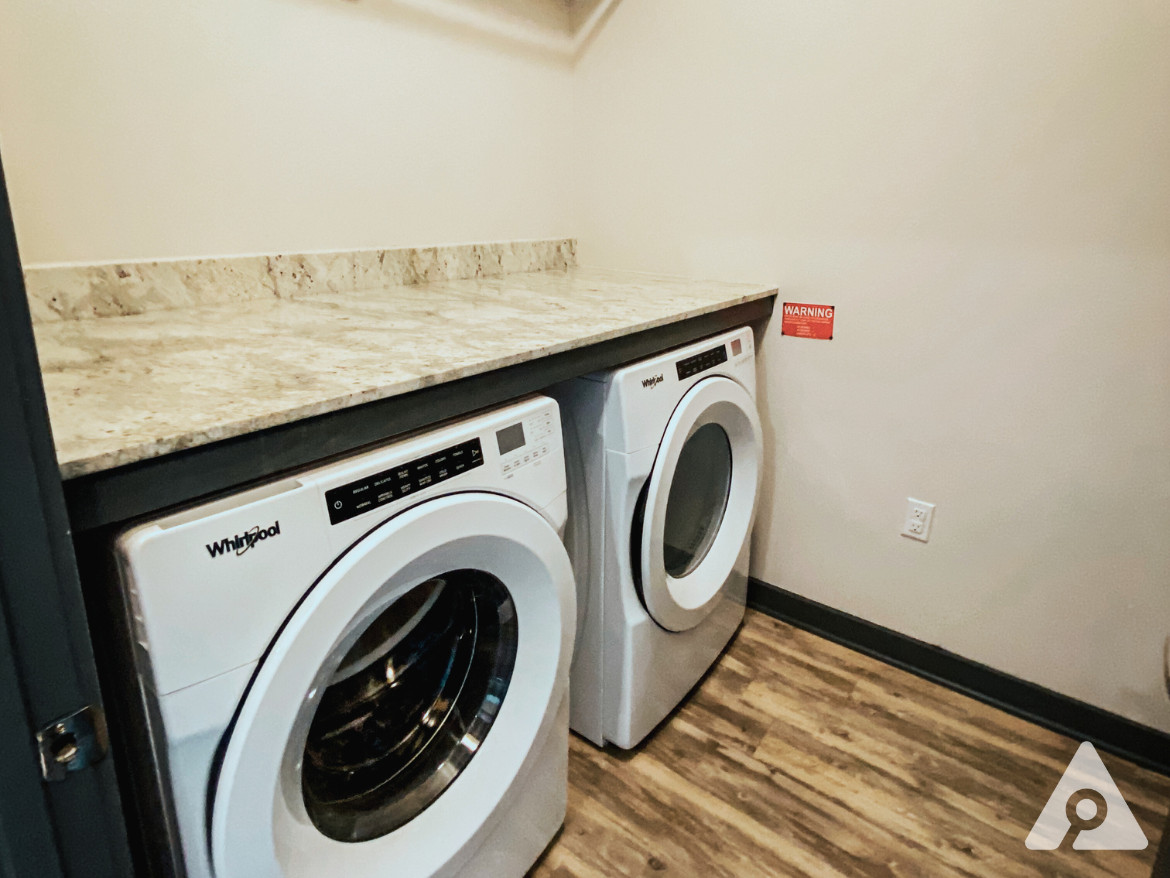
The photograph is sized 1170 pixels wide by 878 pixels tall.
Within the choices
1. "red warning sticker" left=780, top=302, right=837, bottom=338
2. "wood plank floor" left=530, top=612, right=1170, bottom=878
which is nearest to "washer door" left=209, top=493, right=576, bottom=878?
"wood plank floor" left=530, top=612, right=1170, bottom=878

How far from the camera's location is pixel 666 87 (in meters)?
1.83

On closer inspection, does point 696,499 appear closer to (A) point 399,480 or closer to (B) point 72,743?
(A) point 399,480

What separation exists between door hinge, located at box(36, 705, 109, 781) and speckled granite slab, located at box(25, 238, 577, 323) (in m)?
0.91

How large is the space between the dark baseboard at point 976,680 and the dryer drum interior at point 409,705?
3.79ft

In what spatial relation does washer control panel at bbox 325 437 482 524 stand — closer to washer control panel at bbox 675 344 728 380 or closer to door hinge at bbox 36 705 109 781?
door hinge at bbox 36 705 109 781

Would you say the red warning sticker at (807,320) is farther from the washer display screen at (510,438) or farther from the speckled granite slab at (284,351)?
the washer display screen at (510,438)

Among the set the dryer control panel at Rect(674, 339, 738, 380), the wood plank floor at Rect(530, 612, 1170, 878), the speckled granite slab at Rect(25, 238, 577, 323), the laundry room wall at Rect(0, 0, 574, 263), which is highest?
the laundry room wall at Rect(0, 0, 574, 263)

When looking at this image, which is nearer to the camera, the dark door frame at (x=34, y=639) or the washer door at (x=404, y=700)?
the dark door frame at (x=34, y=639)

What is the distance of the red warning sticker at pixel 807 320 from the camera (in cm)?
171

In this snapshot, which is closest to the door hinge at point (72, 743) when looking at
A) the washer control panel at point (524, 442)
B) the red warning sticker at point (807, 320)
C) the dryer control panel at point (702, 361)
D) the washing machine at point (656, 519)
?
the washer control panel at point (524, 442)

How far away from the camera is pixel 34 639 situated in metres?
0.49

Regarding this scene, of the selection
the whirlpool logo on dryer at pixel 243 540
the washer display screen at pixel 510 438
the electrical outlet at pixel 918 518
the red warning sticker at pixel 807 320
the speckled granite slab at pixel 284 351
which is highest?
the speckled granite slab at pixel 284 351

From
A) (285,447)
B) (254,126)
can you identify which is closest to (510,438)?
(285,447)

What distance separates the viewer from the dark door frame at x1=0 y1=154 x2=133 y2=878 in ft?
1.47
